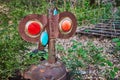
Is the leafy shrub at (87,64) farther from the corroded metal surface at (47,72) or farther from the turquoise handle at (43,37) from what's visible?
the turquoise handle at (43,37)

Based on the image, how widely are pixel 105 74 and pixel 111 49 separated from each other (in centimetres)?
115

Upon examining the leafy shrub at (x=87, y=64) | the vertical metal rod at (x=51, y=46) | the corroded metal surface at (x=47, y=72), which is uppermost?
the vertical metal rod at (x=51, y=46)

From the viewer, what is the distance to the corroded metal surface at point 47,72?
1952 mm

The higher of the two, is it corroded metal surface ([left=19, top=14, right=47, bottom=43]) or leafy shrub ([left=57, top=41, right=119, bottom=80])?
corroded metal surface ([left=19, top=14, right=47, bottom=43])

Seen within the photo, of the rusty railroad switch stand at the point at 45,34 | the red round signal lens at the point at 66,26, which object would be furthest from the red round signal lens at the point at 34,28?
the red round signal lens at the point at 66,26

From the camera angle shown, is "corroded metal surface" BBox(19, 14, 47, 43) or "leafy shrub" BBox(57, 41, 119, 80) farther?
"leafy shrub" BBox(57, 41, 119, 80)

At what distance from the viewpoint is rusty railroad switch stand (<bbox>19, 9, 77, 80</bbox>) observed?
1929mm

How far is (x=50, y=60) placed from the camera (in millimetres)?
2037

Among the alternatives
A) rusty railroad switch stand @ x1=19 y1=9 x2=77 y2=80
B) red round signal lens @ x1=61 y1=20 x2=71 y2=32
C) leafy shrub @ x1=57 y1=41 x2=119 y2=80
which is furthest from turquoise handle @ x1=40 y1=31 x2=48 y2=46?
leafy shrub @ x1=57 y1=41 x2=119 y2=80

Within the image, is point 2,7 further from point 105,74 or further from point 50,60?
point 105,74

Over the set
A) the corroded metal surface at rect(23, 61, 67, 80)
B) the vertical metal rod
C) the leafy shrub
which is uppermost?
the vertical metal rod

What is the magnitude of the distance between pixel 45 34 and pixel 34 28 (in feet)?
0.31

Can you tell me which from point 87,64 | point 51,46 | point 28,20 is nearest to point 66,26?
point 51,46

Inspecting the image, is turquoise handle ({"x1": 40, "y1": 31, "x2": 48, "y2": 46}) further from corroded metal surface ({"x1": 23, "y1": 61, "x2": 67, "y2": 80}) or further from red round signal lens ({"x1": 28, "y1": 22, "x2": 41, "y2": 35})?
corroded metal surface ({"x1": 23, "y1": 61, "x2": 67, "y2": 80})
